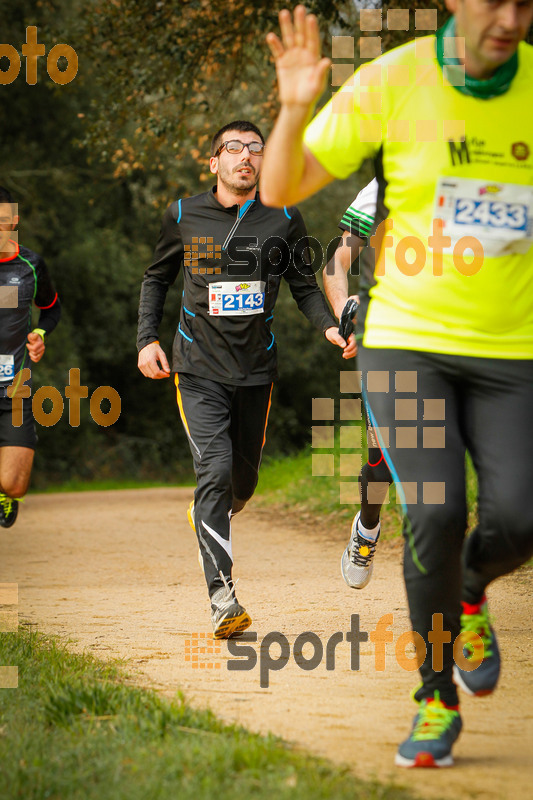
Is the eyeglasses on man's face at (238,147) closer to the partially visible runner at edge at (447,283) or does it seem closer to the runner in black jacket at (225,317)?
the runner in black jacket at (225,317)

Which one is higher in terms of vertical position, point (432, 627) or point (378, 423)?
point (378, 423)

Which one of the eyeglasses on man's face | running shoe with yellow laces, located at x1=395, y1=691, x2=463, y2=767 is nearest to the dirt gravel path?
running shoe with yellow laces, located at x1=395, y1=691, x2=463, y2=767

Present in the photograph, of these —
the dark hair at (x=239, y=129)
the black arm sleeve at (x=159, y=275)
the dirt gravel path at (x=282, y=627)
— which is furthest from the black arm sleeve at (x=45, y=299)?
the dark hair at (x=239, y=129)

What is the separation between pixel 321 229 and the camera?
26922 mm

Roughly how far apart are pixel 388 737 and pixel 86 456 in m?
25.0

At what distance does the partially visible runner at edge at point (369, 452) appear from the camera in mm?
4621

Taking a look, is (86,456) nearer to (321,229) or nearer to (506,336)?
(321,229)

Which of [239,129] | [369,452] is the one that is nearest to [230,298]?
[239,129]

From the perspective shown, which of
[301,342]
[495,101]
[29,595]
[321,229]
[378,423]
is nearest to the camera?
[495,101]

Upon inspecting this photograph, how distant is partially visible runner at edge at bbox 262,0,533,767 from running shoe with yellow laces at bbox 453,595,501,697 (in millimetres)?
123

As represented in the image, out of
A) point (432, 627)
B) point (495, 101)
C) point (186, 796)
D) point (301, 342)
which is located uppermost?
point (495, 101)

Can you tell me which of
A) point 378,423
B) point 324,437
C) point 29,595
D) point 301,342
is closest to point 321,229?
point 301,342

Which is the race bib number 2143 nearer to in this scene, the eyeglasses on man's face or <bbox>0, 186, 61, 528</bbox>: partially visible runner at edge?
the eyeglasses on man's face

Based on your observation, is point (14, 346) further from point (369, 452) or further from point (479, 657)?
point (479, 657)
